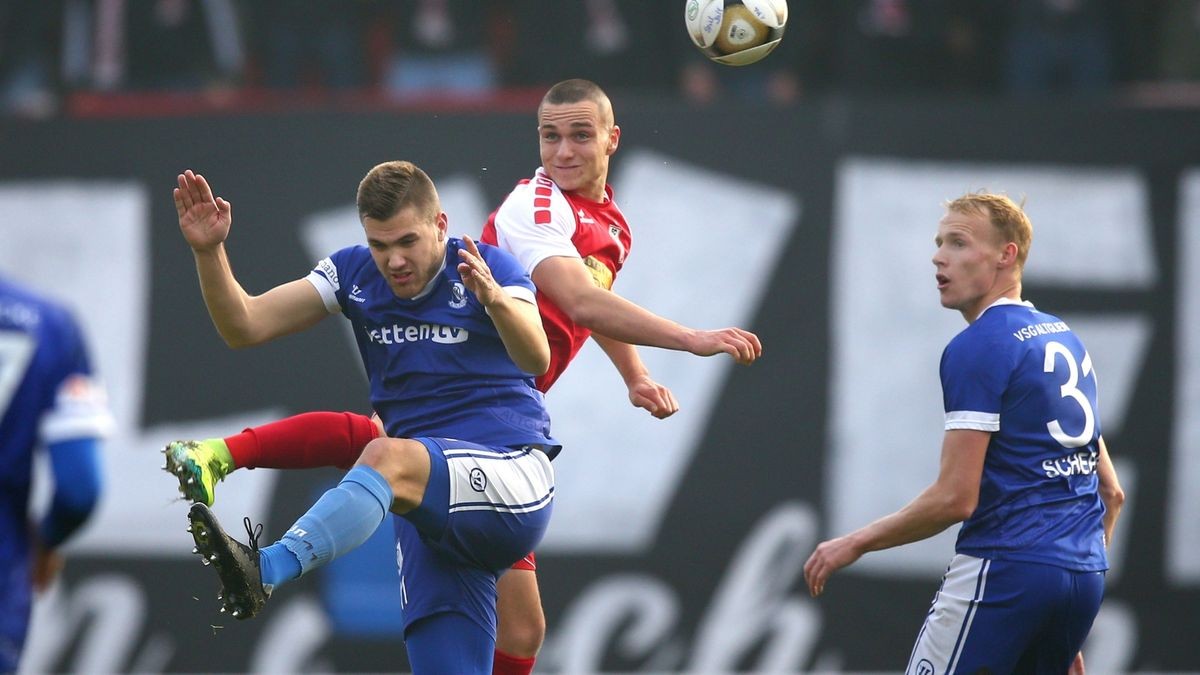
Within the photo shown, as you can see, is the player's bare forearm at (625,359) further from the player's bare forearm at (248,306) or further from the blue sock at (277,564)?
the blue sock at (277,564)

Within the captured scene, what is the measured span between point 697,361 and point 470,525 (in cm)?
577

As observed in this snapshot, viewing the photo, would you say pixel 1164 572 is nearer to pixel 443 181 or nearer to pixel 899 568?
pixel 899 568

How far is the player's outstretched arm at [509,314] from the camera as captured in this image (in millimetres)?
5301

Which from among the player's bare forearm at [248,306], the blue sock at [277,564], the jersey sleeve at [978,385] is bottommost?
the blue sock at [277,564]

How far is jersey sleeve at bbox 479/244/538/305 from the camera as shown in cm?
565

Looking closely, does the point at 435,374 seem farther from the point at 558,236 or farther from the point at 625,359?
the point at 625,359

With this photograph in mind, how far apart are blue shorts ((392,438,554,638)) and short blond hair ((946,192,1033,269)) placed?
6.33ft

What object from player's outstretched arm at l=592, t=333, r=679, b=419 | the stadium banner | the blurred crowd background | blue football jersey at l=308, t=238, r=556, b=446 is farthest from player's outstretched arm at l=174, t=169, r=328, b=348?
the blurred crowd background

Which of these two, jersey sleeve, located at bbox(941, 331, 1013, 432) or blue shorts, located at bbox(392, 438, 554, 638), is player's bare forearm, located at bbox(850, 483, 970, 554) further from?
blue shorts, located at bbox(392, 438, 554, 638)

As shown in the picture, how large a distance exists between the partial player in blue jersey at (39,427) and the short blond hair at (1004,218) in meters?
3.26

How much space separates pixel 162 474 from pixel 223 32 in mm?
3538

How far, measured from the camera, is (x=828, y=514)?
11.0 meters

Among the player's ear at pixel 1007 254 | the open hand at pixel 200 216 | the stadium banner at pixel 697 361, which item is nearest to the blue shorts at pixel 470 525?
the open hand at pixel 200 216

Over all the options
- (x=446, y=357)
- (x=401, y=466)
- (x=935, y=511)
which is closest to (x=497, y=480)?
(x=401, y=466)
